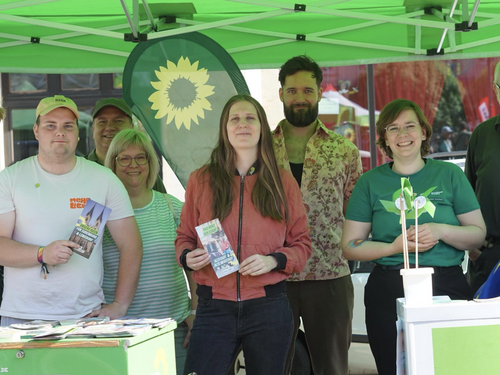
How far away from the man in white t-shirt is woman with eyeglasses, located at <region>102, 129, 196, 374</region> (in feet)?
0.88

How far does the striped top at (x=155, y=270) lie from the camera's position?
3.58 metres

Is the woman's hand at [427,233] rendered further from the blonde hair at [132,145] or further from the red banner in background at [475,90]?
the red banner in background at [475,90]

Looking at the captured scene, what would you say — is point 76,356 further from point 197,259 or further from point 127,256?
point 127,256

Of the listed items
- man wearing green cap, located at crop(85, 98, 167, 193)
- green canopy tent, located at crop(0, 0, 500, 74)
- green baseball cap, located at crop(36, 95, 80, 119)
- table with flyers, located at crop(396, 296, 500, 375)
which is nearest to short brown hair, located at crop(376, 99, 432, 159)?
green canopy tent, located at crop(0, 0, 500, 74)

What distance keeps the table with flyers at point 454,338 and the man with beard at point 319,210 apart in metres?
1.51

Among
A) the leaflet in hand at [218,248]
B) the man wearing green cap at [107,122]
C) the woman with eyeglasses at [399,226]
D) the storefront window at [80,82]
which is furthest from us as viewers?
the storefront window at [80,82]

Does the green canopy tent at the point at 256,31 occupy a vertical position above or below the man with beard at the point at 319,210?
above

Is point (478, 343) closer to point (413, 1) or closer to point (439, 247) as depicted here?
point (439, 247)

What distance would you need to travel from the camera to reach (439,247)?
3250mm

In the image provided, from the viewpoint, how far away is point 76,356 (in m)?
2.38

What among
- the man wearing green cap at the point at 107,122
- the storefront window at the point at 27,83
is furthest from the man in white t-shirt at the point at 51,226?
the storefront window at the point at 27,83

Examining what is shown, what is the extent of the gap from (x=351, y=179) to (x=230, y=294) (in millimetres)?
1410

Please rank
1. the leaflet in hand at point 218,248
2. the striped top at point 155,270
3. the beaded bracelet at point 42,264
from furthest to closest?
the striped top at point 155,270
the beaded bracelet at point 42,264
the leaflet in hand at point 218,248

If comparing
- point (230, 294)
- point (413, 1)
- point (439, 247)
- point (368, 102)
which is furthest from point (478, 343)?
point (368, 102)
